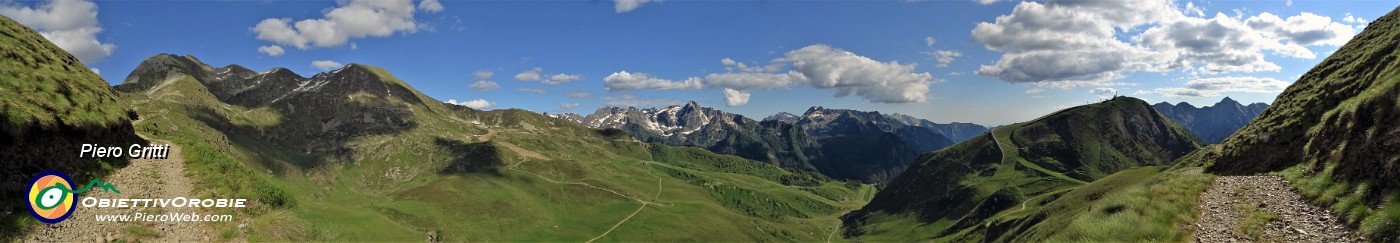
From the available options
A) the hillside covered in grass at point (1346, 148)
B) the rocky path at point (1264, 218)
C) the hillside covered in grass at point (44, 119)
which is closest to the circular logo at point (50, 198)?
the hillside covered in grass at point (44, 119)

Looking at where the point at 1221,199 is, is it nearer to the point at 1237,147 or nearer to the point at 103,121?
the point at 1237,147

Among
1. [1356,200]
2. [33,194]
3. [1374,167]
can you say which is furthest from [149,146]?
[1374,167]

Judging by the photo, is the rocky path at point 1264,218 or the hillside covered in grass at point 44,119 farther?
the hillside covered in grass at point 44,119

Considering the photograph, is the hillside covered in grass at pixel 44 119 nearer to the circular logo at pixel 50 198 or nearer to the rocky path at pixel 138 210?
the circular logo at pixel 50 198

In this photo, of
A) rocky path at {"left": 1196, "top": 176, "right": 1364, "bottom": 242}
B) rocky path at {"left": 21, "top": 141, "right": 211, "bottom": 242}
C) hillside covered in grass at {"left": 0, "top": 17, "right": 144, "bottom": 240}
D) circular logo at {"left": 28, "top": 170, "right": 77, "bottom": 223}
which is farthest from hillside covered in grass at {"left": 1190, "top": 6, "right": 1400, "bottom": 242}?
hillside covered in grass at {"left": 0, "top": 17, "right": 144, "bottom": 240}

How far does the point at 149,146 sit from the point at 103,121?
167 inches

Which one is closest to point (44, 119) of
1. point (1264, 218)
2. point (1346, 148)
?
point (1264, 218)

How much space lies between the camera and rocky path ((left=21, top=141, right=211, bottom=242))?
3234cm

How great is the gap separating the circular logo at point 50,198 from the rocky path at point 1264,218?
64242 millimetres

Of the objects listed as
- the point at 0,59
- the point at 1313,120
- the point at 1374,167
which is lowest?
the point at 1374,167

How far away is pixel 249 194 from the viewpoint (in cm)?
4422

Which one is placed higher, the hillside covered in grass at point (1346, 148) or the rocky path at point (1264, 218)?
the hillside covered in grass at point (1346, 148)

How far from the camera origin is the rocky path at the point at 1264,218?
24672 millimetres

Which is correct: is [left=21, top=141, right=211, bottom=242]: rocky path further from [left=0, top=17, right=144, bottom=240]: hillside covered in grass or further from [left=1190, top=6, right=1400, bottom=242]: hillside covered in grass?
[left=1190, top=6, right=1400, bottom=242]: hillside covered in grass
